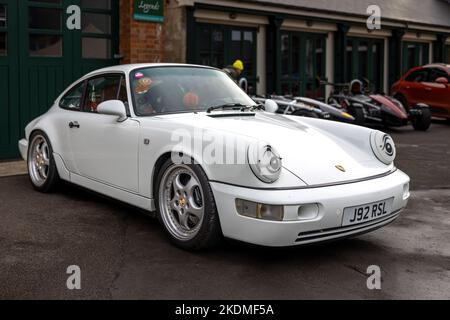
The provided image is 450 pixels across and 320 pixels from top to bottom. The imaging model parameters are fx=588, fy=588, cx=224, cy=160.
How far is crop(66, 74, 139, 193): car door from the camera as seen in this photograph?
15.2 feet

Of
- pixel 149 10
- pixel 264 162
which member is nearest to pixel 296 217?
pixel 264 162

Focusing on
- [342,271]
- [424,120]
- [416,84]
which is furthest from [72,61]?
[416,84]

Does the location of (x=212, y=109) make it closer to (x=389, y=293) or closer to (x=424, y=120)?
(x=389, y=293)

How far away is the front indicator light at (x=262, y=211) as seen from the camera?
357 cm

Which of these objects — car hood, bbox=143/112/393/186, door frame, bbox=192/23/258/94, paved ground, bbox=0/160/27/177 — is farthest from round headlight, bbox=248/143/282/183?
door frame, bbox=192/23/258/94

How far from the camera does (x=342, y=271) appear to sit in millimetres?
3760

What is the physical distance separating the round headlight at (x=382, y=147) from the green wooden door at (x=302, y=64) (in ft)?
33.2

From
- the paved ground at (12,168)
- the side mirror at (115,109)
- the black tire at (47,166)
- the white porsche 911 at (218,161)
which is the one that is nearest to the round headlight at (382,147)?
the white porsche 911 at (218,161)

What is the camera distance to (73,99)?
5816mm

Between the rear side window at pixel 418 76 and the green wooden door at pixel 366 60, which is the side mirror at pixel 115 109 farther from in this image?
the green wooden door at pixel 366 60

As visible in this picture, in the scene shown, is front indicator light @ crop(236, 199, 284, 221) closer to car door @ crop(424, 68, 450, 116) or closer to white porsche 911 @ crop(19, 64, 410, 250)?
white porsche 911 @ crop(19, 64, 410, 250)

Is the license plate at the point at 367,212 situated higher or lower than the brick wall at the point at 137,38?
lower

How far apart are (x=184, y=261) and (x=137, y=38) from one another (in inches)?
271
